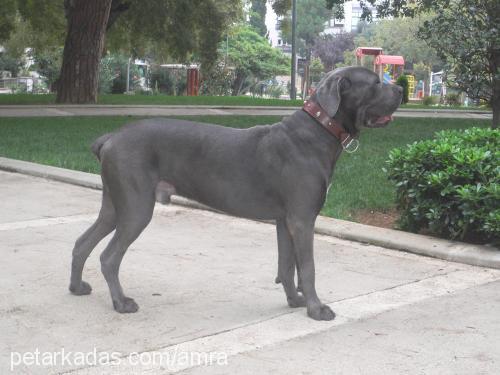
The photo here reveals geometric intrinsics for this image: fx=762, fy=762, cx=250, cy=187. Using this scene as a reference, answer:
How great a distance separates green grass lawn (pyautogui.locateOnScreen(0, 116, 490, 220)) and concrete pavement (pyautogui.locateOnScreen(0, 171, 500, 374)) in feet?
4.80

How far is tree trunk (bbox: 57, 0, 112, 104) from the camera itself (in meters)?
21.8

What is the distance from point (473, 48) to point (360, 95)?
6604mm

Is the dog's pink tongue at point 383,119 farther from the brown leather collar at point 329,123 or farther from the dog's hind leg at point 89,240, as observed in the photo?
the dog's hind leg at point 89,240

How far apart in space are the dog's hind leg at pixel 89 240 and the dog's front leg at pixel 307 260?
118cm

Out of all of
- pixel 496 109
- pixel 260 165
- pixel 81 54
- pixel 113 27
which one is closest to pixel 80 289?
pixel 260 165

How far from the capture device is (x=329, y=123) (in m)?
4.54

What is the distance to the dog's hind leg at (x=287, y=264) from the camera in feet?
15.8

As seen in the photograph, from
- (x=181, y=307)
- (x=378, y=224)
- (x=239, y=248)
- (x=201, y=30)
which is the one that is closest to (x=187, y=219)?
(x=239, y=248)

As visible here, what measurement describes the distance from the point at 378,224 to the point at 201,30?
62.7 feet

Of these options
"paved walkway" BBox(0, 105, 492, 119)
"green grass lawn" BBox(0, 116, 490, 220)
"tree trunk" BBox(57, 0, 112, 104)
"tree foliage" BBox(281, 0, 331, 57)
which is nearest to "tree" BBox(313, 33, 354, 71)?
"tree foliage" BBox(281, 0, 331, 57)

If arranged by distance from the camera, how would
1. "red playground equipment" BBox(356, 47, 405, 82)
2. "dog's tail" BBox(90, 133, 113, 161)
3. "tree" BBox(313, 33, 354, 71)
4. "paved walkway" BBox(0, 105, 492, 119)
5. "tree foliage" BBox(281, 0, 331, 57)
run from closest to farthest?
"dog's tail" BBox(90, 133, 113, 161)
"paved walkway" BBox(0, 105, 492, 119)
"red playground equipment" BBox(356, 47, 405, 82)
"tree" BBox(313, 33, 354, 71)
"tree foliage" BBox(281, 0, 331, 57)

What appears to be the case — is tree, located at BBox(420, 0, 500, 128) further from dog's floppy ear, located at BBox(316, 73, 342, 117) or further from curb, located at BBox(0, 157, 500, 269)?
dog's floppy ear, located at BBox(316, 73, 342, 117)

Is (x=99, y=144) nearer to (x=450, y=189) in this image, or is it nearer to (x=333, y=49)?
(x=450, y=189)

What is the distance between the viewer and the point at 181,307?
4.85 metres
